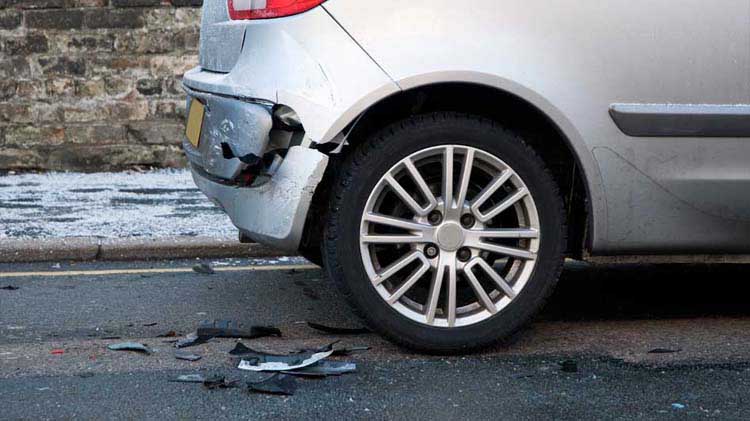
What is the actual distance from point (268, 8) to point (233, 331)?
4.30 ft

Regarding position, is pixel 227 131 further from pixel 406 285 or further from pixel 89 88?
pixel 89 88

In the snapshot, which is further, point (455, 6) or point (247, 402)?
point (455, 6)

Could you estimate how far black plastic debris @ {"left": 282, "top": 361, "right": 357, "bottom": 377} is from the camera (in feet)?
14.6

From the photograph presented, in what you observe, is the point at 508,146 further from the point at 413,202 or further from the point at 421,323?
the point at 421,323

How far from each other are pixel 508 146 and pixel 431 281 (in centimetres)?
57

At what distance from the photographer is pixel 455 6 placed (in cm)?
456

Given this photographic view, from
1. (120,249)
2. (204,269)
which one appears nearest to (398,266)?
(204,269)

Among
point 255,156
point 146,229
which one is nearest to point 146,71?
point 146,229

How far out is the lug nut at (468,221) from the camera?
4.68 metres

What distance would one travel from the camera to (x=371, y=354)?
4781mm

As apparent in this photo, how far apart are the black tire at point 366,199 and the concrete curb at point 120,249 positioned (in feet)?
8.25

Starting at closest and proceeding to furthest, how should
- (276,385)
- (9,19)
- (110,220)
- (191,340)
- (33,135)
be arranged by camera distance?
(276,385)
(191,340)
(110,220)
(9,19)
(33,135)

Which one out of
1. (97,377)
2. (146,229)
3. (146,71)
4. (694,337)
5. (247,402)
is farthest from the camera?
(146,71)

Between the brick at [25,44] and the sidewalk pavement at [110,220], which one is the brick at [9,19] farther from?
the sidewalk pavement at [110,220]
